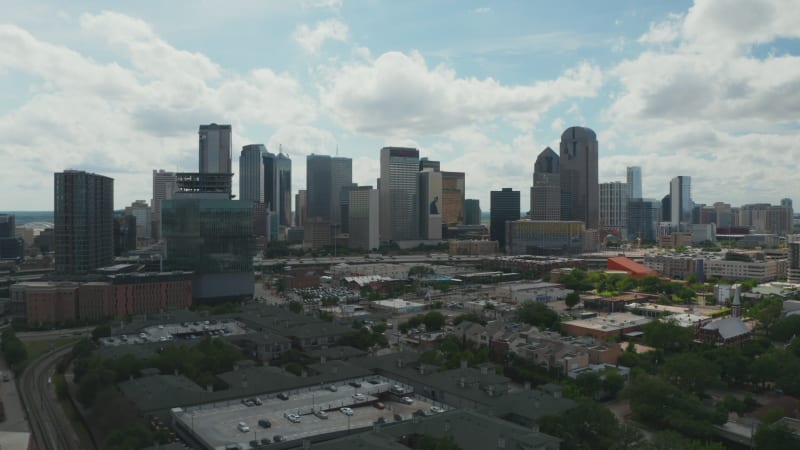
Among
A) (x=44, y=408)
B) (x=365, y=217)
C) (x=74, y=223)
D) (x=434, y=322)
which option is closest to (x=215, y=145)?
(x=365, y=217)

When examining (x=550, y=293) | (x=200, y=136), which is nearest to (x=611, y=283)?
(x=550, y=293)

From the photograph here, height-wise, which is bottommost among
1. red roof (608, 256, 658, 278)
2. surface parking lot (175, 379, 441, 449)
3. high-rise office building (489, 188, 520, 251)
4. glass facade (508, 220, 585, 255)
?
surface parking lot (175, 379, 441, 449)

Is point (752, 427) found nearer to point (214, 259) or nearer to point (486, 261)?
point (214, 259)

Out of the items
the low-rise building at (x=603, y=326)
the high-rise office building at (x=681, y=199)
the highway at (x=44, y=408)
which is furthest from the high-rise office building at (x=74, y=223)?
the high-rise office building at (x=681, y=199)

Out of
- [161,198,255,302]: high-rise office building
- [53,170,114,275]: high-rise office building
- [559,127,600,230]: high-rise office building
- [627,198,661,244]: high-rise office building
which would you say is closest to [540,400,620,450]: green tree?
[161,198,255,302]: high-rise office building

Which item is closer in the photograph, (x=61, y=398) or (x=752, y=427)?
(x=752, y=427)

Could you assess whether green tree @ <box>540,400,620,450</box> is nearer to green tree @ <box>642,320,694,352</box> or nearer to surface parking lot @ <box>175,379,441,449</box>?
surface parking lot @ <box>175,379,441,449</box>
